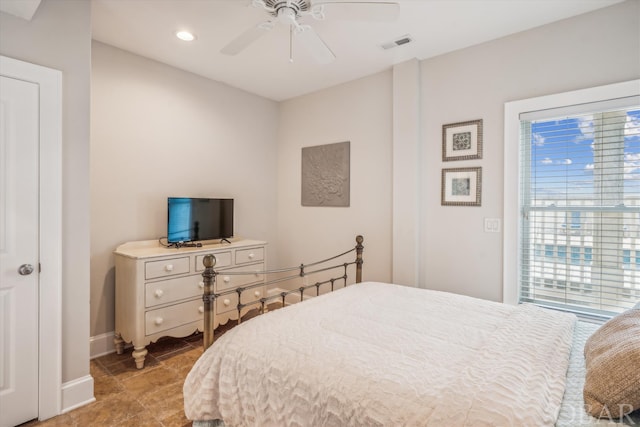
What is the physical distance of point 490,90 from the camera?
9.58 feet

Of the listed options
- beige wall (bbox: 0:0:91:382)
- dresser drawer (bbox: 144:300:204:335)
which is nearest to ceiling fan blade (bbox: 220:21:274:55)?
beige wall (bbox: 0:0:91:382)

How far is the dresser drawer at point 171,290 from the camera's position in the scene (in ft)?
8.98

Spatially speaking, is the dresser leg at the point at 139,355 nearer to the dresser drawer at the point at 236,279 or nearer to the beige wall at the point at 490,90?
the dresser drawer at the point at 236,279

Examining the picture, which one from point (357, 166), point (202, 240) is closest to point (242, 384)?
point (202, 240)

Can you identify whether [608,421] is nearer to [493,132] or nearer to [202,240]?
[493,132]

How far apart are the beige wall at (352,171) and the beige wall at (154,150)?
17.1 inches

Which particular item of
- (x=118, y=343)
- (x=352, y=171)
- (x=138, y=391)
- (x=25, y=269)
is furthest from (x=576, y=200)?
(x=118, y=343)

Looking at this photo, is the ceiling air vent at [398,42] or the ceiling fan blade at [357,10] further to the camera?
the ceiling air vent at [398,42]

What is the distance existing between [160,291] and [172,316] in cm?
27

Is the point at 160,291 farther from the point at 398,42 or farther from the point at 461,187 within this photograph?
the point at 398,42

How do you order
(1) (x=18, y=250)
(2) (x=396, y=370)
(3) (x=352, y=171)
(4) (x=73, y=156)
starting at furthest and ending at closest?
(3) (x=352, y=171), (4) (x=73, y=156), (1) (x=18, y=250), (2) (x=396, y=370)

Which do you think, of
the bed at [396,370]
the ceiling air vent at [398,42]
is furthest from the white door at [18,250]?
the ceiling air vent at [398,42]

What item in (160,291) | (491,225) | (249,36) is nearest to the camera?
(249,36)

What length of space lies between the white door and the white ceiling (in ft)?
3.32
